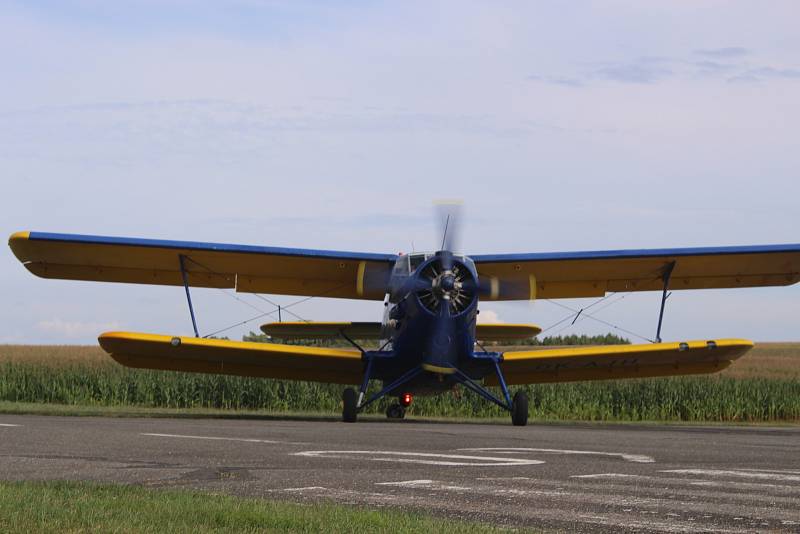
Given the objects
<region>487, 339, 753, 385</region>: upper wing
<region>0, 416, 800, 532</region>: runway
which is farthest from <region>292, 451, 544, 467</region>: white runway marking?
<region>487, 339, 753, 385</region>: upper wing

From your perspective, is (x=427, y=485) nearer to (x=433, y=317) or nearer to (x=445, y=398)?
(x=433, y=317)

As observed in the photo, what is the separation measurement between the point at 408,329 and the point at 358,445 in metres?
7.21

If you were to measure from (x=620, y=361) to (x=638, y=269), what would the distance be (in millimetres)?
1934

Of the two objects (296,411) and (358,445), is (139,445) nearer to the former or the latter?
(358,445)

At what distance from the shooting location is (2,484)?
7309 mm

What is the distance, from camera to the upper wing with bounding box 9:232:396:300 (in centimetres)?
1964

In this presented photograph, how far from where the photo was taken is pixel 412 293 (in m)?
18.0

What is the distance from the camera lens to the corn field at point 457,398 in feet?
91.1

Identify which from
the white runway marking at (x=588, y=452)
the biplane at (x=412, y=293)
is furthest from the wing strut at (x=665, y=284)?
the white runway marking at (x=588, y=452)

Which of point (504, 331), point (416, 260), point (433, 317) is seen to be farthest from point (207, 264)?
point (504, 331)

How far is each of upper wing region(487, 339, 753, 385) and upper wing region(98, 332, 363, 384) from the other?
3.08 metres

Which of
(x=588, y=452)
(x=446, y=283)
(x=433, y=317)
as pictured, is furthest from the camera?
(x=433, y=317)

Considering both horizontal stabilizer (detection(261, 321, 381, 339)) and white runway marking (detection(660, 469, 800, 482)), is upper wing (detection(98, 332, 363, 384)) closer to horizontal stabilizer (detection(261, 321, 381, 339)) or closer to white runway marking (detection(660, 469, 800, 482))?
horizontal stabilizer (detection(261, 321, 381, 339))

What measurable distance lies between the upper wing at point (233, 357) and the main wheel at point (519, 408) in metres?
3.07
